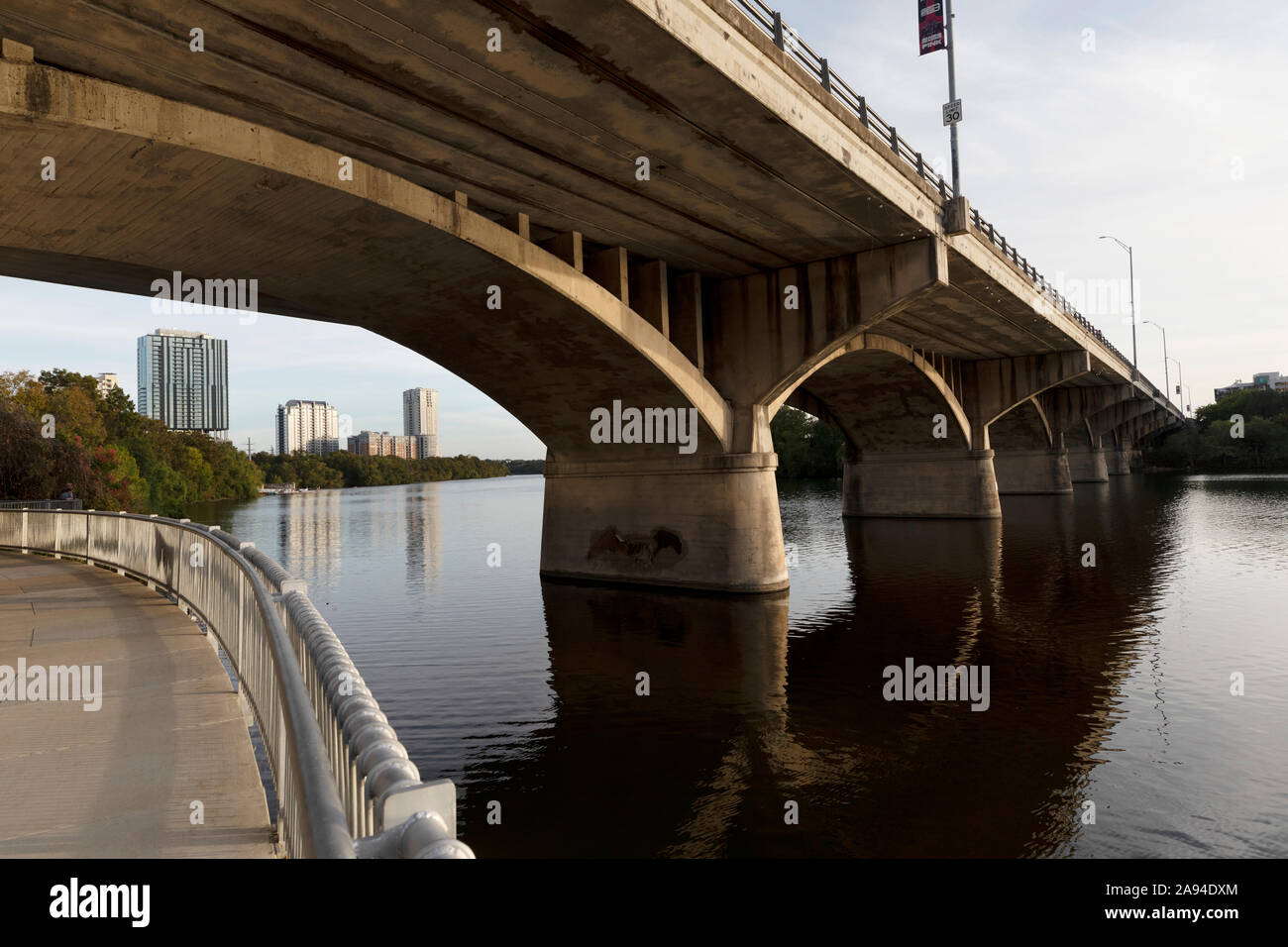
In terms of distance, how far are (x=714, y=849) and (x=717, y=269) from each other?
16090 millimetres

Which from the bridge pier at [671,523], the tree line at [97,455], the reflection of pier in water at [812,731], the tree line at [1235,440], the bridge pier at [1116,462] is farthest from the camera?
the tree line at [1235,440]

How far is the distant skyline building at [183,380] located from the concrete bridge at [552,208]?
142903mm

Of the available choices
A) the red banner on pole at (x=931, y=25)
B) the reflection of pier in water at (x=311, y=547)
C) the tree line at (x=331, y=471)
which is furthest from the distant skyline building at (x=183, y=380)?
the red banner on pole at (x=931, y=25)

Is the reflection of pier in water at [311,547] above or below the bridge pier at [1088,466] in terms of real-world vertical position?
below

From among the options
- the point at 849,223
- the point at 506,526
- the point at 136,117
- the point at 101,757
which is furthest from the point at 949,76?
the point at 506,526

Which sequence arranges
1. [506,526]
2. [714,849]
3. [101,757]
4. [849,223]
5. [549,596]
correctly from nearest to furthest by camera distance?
[101,757], [714,849], [849,223], [549,596], [506,526]

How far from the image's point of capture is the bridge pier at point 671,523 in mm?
19469

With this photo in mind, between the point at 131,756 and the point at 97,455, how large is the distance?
190 ft

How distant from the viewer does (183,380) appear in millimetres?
148375

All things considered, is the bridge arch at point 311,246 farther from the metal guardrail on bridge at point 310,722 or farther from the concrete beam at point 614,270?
the metal guardrail on bridge at point 310,722

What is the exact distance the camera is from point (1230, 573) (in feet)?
68.4

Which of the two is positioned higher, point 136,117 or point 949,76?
point 949,76

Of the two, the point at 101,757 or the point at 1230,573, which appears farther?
the point at 1230,573
